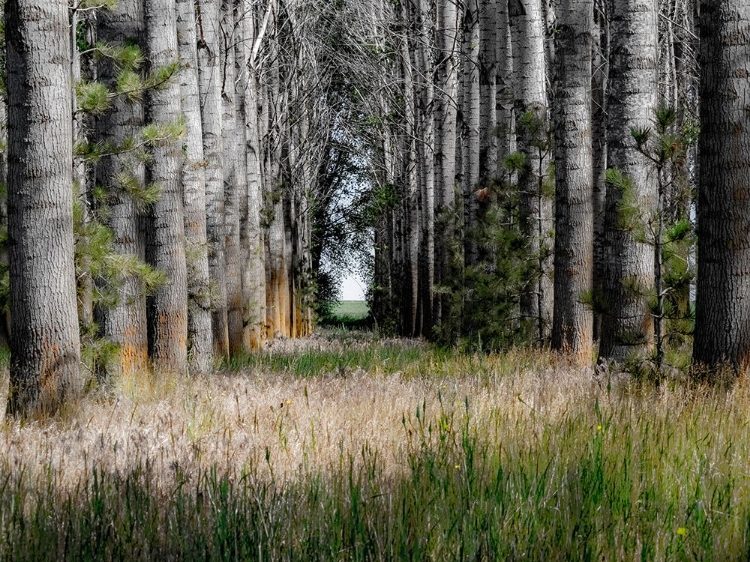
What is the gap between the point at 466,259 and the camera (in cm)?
1399

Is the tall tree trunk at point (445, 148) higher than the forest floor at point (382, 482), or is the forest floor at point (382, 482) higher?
the tall tree trunk at point (445, 148)

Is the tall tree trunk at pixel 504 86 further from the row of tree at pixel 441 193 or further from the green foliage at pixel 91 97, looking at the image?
the green foliage at pixel 91 97

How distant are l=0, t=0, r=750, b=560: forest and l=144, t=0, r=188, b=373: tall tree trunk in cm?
3

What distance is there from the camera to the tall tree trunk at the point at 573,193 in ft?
31.4

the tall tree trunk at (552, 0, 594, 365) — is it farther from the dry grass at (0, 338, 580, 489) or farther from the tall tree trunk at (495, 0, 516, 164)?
the tall tree trunk at (495, 0, 516, 164)

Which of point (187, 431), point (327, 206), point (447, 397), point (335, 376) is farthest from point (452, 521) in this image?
point (327, 206)

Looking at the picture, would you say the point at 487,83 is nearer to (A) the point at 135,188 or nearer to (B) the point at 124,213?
(B) the point at 124,213

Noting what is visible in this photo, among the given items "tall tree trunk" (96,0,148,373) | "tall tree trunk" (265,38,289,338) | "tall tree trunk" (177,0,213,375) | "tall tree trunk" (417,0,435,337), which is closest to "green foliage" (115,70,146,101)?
"tall tree trunk" (96,0,148,373)

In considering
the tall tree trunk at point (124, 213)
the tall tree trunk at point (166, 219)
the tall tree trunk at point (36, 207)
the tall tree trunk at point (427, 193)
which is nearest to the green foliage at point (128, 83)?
the tall tree trunk at point (124, 213)

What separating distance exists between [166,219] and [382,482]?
214 inches

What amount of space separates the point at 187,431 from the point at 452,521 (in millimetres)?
2296

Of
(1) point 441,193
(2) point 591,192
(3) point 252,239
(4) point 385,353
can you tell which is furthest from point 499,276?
(3) point 252,239

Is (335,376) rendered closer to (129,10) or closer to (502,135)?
(129,10)

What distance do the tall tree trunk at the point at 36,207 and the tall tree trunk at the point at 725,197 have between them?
470 cm
